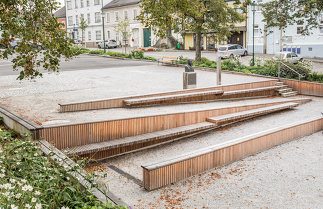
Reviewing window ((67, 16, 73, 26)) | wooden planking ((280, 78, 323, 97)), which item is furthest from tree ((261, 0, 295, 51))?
window ((67, 16, 73, 26))

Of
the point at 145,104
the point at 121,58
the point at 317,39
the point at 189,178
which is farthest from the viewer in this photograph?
the point at 317,39

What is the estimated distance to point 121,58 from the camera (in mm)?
32062

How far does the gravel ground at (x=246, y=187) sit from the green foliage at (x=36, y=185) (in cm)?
160

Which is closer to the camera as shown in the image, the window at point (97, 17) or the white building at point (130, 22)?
the white building at point (130, 22)

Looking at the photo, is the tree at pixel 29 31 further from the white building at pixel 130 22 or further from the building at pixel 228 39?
the white building at pixel 130 22

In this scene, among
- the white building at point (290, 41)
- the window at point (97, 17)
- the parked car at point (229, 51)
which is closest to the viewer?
the parked car at point (229, 51)

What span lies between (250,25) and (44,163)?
135 feet

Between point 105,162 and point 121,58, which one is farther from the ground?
point 121,58

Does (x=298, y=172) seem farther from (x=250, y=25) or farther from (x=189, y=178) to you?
(x=250, y=25)

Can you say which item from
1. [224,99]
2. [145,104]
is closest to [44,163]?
[145,104]

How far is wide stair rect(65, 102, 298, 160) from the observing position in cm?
828

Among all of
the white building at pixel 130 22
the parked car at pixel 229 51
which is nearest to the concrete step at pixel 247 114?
the parked car at pixel 229 51

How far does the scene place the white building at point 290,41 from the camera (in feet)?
121

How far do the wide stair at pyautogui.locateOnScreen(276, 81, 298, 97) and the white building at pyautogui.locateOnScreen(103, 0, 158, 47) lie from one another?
3692 centimetres
